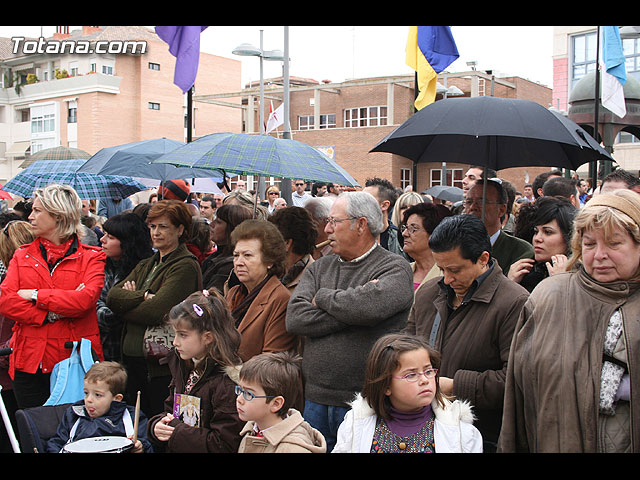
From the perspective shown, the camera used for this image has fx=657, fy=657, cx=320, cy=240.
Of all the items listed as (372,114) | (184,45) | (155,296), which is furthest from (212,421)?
(372,114)

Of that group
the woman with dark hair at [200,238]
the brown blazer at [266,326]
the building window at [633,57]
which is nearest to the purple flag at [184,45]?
the woman with dark hair at [200,238]

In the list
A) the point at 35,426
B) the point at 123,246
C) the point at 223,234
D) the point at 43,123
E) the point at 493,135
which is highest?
the point at 43,123

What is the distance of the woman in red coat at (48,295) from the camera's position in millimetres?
4891

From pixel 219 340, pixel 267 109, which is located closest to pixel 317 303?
pixel 219 340

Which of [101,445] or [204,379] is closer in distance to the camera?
[204,379]

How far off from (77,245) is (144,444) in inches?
74.0

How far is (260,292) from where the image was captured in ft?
14.3

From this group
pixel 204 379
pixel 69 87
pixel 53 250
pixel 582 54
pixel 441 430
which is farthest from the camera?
pixel 69 87

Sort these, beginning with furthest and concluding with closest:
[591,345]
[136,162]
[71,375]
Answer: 1. [136,162]
2. [71,375]
3. [591,345]

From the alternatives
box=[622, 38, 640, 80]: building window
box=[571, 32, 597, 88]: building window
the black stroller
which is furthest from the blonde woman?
box=[571, 32, 597, 88]: building window

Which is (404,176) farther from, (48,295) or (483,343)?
(483,343)

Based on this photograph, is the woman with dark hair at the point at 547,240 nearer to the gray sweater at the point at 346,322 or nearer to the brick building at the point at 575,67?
the gray sweater at the point at 346,322

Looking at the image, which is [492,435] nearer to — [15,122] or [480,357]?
[480,357]

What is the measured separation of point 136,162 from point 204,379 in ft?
13.5
